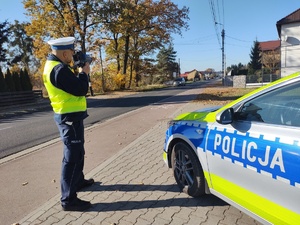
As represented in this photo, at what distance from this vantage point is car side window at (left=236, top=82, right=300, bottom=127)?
235 cm

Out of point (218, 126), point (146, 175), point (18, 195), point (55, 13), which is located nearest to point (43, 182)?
point (18, 195)

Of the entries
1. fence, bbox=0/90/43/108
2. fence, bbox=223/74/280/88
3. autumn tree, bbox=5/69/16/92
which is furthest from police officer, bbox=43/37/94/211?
fence, bbox=223/74/280/88

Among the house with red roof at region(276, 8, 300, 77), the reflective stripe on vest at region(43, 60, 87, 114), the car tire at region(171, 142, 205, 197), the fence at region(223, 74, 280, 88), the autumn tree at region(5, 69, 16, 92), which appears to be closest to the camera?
the reflective stripe on vest at region(43, 60, 87, 114)

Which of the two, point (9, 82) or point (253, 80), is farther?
point (253, 80)

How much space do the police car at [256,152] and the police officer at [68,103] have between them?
1.37 metres

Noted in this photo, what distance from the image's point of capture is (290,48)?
32.4 m

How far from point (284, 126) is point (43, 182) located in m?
3.76

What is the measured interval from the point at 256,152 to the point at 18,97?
22888mm

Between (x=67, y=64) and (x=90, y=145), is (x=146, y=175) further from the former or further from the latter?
(x=90, y=145)

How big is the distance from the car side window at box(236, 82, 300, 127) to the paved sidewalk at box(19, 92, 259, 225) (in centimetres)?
122

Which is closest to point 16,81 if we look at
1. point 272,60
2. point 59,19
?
point 59,19

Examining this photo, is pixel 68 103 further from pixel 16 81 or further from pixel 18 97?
pixel 16 81

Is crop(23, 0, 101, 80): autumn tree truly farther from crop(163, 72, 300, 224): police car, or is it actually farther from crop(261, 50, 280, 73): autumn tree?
crop(261, 50, 280, 73): autumn tree

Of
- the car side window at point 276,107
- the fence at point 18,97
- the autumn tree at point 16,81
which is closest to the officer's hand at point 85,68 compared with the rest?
the car side window at point 276,107
